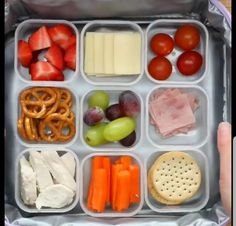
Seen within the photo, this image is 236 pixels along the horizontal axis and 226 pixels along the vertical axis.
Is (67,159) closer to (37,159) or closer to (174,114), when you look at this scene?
(37,159)

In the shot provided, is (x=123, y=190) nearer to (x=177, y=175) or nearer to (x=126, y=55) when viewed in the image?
(x=177, y=175)

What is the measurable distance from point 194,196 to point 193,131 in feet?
0.51

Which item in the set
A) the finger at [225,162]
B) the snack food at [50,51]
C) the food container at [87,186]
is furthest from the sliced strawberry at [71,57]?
the finger at [225,162]

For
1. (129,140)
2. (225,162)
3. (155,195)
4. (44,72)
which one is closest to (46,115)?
(44,72)

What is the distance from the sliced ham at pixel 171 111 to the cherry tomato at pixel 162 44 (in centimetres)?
9

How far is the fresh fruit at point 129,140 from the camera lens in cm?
152

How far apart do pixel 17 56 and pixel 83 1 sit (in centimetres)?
20

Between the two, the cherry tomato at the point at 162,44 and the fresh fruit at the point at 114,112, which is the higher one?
the cherry tomato at the point at 162,44

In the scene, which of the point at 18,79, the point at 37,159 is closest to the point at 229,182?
the point at 37,159

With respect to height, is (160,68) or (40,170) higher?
(160,68)

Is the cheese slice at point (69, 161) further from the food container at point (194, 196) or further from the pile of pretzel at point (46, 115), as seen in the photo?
the food container at point (194, 196)

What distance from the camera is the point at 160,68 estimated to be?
1.53 metres

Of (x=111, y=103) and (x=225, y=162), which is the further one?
(x=111, y=103)

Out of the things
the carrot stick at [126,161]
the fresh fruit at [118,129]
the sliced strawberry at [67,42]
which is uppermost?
the sliced strawberry at [67,42]
